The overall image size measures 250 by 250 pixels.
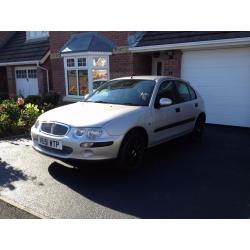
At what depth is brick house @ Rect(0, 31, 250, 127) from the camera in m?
8.66

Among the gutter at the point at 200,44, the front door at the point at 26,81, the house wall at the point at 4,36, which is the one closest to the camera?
the gutter at the point at 200,44

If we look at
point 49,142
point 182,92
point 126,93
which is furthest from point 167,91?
point 49,142

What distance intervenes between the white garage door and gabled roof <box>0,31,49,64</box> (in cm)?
890

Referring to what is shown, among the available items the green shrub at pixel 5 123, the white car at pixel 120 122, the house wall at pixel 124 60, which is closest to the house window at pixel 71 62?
the house wall at pixel 124 60

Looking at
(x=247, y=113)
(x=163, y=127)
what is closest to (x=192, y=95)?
(x=163, y=127)

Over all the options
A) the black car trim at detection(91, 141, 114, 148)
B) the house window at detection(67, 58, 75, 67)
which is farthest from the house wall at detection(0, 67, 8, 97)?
the black car trim at detection(91, 141, 114, 148)

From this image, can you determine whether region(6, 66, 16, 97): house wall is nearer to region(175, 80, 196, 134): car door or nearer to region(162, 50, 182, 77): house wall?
region(162, 50, 182, 77): house wall

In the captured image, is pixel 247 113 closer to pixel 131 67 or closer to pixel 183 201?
pixel 131 67

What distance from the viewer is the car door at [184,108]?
610 centimetres

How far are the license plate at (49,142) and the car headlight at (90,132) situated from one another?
0.36 metres

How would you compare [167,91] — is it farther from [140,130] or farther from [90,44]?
[90,44]

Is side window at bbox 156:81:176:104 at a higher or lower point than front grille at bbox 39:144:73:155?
higher

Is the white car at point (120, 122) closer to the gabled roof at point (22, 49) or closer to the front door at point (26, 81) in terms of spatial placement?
the gabled roof at point (22, 49)

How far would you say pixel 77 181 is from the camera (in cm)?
453
